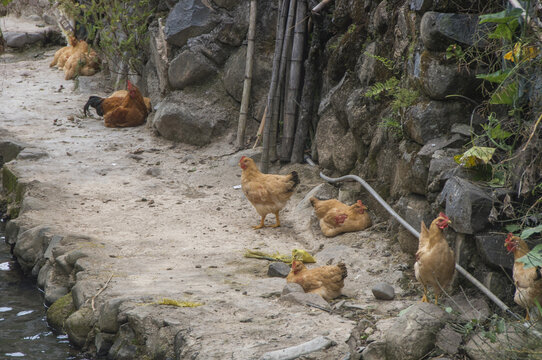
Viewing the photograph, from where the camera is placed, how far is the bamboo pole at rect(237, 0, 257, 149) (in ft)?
35.9

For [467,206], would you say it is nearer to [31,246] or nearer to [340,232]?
[340,232]

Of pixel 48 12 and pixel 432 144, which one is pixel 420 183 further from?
pixel 48 12

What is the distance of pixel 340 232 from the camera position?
765cm

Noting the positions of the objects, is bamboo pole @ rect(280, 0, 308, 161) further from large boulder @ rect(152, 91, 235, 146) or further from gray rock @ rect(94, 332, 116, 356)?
gray rock @ rect(94, 332, 116, 356)

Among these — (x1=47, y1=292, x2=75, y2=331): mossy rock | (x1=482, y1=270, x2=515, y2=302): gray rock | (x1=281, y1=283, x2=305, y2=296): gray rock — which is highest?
(x1=482, y1=270, x2=515, y2=302): gray rock

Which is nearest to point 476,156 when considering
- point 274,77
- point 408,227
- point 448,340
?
point 408,227

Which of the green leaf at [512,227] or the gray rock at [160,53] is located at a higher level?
the gray rock at [160,53]

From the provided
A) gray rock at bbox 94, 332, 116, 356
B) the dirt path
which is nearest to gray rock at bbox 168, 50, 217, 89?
the dirt path

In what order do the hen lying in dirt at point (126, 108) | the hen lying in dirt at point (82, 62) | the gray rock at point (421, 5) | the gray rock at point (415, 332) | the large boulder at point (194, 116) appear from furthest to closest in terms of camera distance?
the hen lying in dirt at point (82, 62)
the hen lying in dirt at point (126, 108)
the large boulder at point (194, 116)
the gray rock at point (421, 5)
the gray rock at point (415, 332)

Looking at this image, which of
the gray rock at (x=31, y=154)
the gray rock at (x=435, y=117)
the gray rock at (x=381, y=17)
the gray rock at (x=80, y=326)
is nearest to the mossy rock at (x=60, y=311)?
the gray rock at (x=80, y=326)

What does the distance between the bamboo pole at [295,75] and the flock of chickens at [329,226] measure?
4.22ft

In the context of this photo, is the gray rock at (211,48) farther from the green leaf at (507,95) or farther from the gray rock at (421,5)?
the green leaf at (507,95)

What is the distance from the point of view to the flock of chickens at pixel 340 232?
4.64m

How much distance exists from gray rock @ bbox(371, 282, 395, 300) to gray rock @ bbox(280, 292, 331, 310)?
0.48 metres
